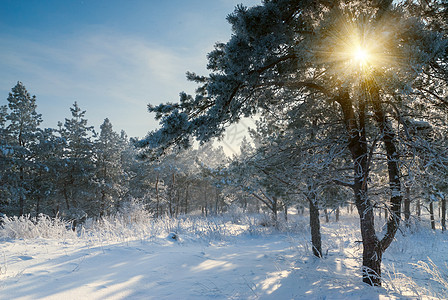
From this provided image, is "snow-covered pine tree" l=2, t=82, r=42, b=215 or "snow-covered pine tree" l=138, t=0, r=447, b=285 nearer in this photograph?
"snow-covered pine tree" l=138, t=0, r=447, b=285

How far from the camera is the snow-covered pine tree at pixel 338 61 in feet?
11.1

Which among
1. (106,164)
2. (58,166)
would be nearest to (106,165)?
(106,164)

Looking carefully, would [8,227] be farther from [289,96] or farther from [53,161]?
[53,161]

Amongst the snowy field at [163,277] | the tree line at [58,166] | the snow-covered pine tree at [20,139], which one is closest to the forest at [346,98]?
the snowy field at [163,277]

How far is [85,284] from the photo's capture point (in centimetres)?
331

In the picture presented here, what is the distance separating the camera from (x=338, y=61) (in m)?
3.70

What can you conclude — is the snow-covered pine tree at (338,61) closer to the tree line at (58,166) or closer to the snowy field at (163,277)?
the snowy field at (163,277)

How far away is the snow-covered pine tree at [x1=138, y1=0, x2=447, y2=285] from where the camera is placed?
339 cm

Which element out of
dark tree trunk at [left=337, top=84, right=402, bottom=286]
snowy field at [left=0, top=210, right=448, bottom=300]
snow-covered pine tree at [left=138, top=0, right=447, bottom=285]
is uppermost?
snow-covered pine tree at [left=138, top=0, right=447, bottom=285]

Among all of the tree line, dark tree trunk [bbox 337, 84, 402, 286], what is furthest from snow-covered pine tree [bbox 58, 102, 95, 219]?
dark tree trunk [bbox 337, 84, 402, 286]

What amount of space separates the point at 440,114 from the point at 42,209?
3618 centimetres

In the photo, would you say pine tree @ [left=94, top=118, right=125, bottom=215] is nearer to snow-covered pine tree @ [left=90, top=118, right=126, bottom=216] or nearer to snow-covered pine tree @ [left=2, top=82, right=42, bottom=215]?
snow-covered pine tree @ [left=90, top=118, right=126, bottom=216]

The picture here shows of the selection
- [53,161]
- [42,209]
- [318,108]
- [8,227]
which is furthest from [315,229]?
[42,209]

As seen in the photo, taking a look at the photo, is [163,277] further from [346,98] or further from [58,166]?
[58,166]
